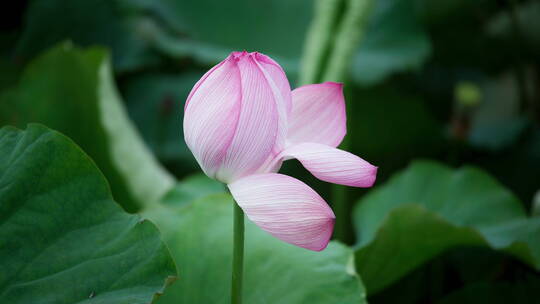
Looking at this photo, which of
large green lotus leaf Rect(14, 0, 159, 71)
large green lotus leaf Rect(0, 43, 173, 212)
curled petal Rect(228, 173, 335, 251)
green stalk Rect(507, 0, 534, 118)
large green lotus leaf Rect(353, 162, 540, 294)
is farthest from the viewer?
green stalk Rect(507, 0, 534, 118)

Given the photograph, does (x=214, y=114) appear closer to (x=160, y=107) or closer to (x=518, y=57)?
(x=160, y=107)

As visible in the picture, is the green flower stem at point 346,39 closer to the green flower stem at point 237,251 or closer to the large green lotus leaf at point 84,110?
the large green lotus leaf at point 84,110

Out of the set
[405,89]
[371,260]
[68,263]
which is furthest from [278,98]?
[405,89]

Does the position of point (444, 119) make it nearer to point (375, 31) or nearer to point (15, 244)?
point (375, 31)

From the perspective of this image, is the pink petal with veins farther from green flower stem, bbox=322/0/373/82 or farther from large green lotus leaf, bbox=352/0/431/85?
large green lotus leaf, bbox=352/0/431/85

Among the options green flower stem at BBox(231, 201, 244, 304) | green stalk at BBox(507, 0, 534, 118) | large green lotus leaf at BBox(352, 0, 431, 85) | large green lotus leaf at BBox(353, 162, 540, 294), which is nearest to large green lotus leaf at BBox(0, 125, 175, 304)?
green flower stem at BBox(231, 201, 244, 304)

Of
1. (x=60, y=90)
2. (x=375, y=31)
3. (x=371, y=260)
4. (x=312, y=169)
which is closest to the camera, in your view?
(x=312, y=169)

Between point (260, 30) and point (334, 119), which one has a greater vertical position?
point (334, 119)
